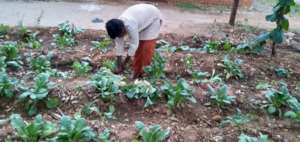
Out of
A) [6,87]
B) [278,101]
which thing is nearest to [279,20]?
[278,101]

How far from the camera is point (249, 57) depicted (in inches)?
307

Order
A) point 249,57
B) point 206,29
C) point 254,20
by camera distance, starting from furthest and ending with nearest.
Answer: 1. point 254,20
2. point 206,29
3. point 249,57

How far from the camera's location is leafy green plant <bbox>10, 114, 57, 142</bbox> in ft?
13.8

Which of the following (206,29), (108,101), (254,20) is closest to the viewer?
(108,101)

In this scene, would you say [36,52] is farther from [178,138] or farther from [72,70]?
[178,138]

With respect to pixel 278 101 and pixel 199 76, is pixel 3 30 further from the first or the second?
pixel 278 101

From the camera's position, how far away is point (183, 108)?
17.9ft

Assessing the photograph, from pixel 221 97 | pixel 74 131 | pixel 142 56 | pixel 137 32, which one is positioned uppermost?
pixel 137 32

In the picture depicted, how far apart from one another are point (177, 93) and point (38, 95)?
1525 mm

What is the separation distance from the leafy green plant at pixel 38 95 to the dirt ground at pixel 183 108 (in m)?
0.09

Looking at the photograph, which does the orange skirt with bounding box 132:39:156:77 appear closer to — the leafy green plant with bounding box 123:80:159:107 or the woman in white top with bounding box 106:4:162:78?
the woman in white top with bounding box 106:4:162:78

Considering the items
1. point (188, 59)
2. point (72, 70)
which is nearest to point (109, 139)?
point (72, 70)

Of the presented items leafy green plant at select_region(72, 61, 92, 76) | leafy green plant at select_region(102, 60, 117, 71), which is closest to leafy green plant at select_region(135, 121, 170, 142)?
leafy green plant at select_region(72, 61, 92, 76)

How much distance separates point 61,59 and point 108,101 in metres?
1.97
